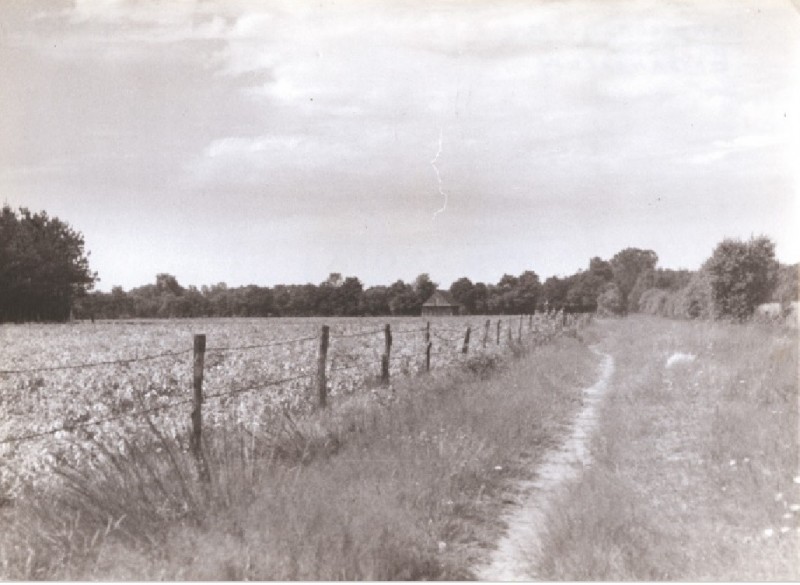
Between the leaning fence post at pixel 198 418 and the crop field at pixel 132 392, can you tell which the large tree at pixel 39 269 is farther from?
the leaning fence post at pixel 198 418

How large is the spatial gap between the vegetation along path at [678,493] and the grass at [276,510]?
0.54 meters

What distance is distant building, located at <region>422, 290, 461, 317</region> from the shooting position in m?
72.2

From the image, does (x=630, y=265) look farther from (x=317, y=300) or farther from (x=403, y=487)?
(x=403, y=487)

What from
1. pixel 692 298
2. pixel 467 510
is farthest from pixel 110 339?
pixel 692 298

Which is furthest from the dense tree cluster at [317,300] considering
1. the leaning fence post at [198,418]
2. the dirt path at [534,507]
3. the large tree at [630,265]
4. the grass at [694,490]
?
the leaning fence post at [198,418]

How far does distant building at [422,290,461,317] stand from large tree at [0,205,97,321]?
4022 centimetres

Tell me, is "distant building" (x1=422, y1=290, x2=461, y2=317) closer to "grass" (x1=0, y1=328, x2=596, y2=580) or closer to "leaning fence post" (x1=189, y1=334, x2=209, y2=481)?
"grass" (x1=0, y1=328, x2=596, y2=580)

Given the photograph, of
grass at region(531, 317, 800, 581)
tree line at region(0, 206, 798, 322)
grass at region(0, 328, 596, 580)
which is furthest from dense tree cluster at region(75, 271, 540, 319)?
grass at region(0, 328, 596, 580)

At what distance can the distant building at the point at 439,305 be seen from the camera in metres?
72.2

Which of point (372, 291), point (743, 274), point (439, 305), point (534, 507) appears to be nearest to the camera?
point (534, 507)

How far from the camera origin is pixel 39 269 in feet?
115

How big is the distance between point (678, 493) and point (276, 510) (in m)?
3.59

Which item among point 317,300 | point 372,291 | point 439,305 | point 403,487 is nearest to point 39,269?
point 317,300

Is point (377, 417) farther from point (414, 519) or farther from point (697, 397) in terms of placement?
point (697, 397)
